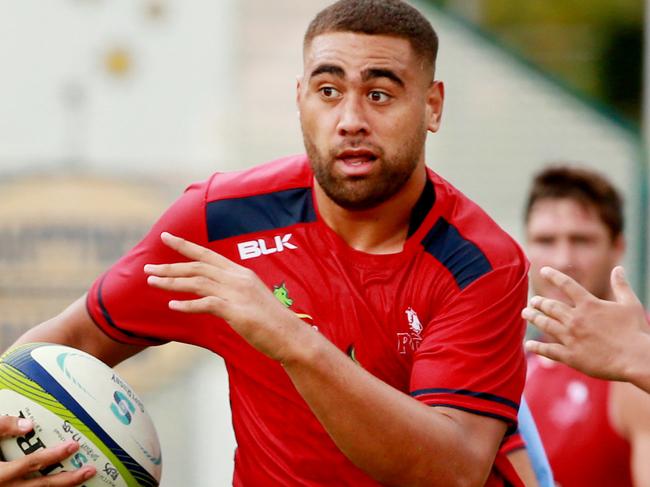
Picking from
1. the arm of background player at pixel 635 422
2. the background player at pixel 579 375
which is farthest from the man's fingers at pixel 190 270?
the background player at pixel 579 375

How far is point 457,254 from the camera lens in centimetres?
389

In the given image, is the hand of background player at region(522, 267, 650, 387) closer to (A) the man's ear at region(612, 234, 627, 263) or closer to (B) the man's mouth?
(B) the man's mouth

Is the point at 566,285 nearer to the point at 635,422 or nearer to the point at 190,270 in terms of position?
the point at 190,270

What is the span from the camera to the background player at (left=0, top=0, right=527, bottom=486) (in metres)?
3.74

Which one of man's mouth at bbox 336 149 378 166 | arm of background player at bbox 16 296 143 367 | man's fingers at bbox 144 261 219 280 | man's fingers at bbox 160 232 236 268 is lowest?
arm of background player at bbox 16 296 143 367

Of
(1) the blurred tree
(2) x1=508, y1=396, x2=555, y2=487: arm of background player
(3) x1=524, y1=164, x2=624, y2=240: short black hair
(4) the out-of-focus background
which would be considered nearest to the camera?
(2) x1=508, y1=396, x2=555, y2=487: arm of background player

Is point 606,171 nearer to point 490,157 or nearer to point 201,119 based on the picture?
point 490,157

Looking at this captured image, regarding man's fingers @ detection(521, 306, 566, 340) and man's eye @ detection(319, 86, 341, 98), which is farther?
man's eye @ detection(319, 86, 341, 98)

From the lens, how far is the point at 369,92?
151 inches

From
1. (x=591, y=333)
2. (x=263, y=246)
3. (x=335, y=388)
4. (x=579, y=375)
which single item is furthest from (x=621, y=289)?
(x=579, y=375)

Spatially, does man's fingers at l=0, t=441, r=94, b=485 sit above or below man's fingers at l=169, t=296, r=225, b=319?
below

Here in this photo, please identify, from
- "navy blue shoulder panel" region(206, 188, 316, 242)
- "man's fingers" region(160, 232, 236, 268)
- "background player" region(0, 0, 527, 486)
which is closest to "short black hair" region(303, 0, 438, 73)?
"background player" region(0, 0, 527, 486)

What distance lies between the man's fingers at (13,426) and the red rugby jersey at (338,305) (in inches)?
19.5

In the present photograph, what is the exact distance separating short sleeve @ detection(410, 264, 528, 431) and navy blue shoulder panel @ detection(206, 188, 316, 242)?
1.77 ft
